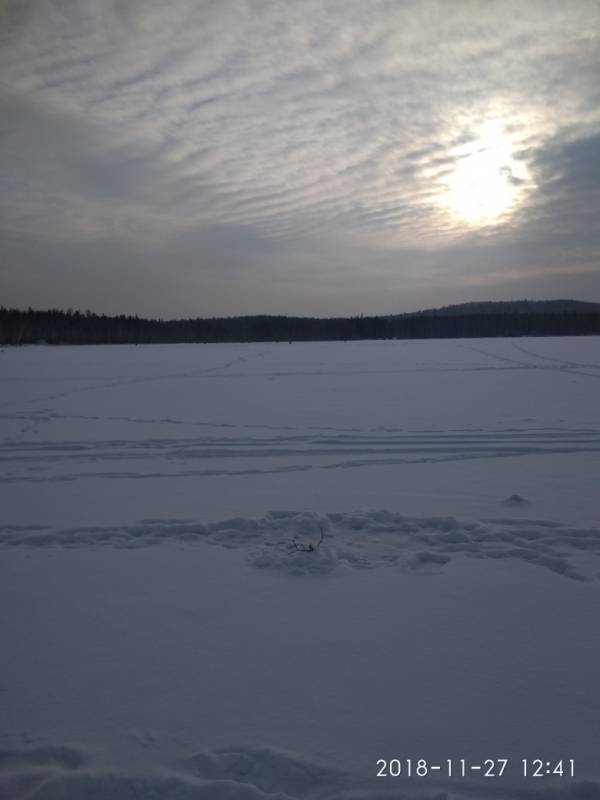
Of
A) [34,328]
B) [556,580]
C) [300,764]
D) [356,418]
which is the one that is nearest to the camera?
[300,764]

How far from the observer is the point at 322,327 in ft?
377

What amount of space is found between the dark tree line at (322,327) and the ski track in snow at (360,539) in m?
96.0

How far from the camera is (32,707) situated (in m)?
2.53

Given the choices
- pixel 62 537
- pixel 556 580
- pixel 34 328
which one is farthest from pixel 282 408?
pixel 34 328

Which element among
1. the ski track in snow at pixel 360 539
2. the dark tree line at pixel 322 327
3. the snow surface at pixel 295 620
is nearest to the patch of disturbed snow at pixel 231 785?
the snow surface at pixel 295 620

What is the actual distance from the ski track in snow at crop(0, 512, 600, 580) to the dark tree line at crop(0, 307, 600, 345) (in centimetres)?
9602

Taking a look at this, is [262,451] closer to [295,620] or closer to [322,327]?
[295,620]

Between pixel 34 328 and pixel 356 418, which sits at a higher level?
pixel 34 328

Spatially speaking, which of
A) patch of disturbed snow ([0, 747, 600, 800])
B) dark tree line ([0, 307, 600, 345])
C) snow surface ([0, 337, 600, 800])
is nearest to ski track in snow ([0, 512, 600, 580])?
snow surface ([0, 337, 600, 800])

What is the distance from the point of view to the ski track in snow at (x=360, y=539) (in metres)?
4.07

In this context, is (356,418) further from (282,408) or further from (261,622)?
(261,622)

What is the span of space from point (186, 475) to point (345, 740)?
4.67 meters

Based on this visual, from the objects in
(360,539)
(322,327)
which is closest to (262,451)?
(360,539)

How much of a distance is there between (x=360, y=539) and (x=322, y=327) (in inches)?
4400
